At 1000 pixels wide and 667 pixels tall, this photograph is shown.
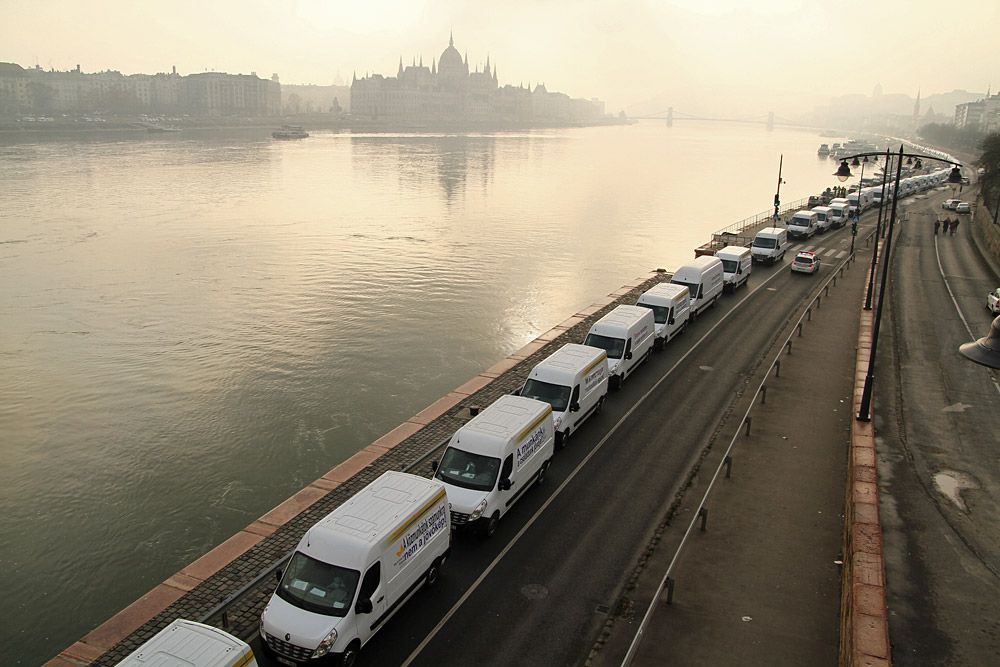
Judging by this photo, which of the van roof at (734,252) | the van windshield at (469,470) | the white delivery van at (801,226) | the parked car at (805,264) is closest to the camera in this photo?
the van windshield at (469,470)

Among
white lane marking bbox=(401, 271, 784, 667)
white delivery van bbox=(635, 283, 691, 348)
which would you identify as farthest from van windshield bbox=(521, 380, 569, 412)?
white delivery van bbox=(635, 283, 691, 348)

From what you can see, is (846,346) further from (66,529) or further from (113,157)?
(113,157)

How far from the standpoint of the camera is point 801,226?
5806cm

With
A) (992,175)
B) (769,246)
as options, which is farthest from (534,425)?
(992,175)

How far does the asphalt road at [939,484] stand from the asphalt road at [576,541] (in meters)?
4.80

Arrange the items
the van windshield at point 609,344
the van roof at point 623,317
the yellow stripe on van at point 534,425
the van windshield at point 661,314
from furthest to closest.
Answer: the van windshield at point 661,314 → the van roof at point 623,317 → the van windshield at point 609,344 → the yellow stripe on van at point 534,425

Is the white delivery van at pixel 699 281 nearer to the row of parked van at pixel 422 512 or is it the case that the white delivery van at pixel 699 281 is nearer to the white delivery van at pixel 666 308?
the white delivery van at pixel 666 308

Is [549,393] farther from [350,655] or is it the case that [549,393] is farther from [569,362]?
[350,655]

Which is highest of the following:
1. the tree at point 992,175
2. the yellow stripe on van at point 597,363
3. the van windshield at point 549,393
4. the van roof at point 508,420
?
the tree at point 992,175

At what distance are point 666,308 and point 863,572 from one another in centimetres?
1752

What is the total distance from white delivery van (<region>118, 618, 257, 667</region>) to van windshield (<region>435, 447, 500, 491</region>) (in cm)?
659

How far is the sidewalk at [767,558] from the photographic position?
13.4 metres

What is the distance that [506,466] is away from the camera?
1684 cm

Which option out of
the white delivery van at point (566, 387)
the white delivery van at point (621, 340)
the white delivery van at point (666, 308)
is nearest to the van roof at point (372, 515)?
the white delivery van at point (566, 387)
